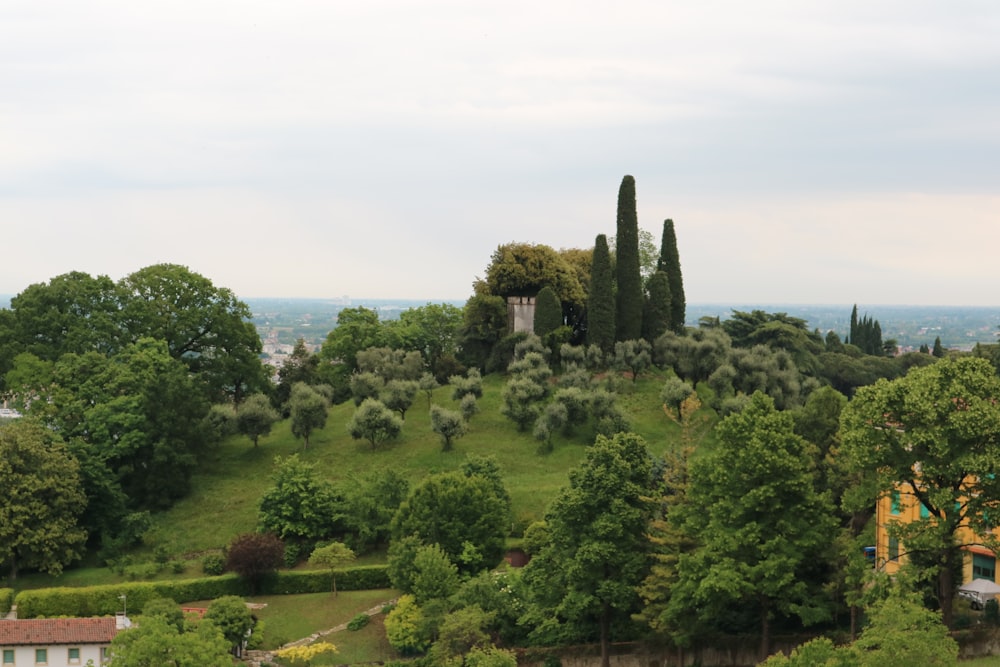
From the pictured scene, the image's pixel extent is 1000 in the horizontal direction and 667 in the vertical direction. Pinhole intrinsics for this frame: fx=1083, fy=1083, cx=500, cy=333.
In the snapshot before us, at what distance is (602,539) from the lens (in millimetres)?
37844

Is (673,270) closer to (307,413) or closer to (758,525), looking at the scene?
(307,413)

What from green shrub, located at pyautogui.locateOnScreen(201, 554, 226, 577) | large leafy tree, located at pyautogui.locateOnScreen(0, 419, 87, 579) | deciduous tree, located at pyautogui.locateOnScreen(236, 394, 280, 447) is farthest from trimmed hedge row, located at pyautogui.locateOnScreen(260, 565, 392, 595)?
deciduous tree, located at pyautogui.locateOnScreen(236, 394, 280, 447)

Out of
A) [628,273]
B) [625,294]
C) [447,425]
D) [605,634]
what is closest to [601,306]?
[625,294]

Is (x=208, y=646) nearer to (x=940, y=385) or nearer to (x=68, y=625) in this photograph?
(x=68, y=625)

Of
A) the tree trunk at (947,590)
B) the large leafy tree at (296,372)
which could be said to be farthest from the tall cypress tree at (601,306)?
the tree trunk at (947,590)

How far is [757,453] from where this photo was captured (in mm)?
33625

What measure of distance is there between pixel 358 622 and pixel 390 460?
47.8 ft

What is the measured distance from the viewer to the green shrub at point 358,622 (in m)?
43.4

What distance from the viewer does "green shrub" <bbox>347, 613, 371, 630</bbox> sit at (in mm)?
43406

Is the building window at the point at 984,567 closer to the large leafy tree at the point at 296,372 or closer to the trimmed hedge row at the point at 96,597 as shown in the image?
the trimmed hedge row at the point at 96,597

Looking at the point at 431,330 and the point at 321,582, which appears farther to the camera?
the point at 431,330

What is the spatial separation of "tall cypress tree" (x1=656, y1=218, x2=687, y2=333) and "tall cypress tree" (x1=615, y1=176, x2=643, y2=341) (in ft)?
17.2

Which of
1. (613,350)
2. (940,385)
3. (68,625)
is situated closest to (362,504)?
(68,625)

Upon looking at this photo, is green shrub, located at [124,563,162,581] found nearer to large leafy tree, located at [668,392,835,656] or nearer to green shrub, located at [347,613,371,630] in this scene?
green shrub, located at [347,613,371,630]
